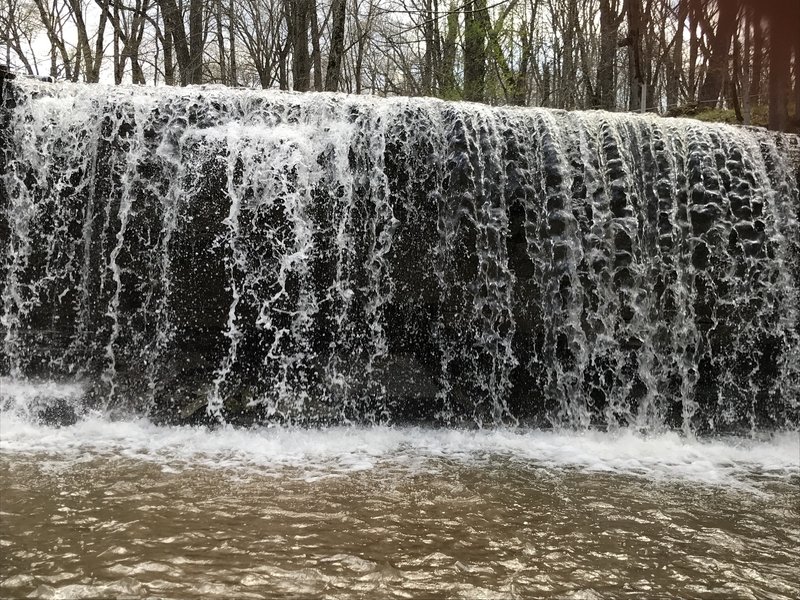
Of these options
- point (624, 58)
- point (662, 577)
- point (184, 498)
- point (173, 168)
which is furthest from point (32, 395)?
point (624, 58)

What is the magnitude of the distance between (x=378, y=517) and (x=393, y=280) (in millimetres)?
2878

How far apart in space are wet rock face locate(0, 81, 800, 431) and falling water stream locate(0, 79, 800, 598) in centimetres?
2

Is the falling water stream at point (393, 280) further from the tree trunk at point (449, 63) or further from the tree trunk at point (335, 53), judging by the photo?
the tree trunk at point (449, 63)

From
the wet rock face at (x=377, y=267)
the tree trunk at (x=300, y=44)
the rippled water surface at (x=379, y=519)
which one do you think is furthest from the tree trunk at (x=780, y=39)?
the tree trunk at (x=300, y=44)

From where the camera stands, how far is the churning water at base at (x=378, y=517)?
8.29 feet

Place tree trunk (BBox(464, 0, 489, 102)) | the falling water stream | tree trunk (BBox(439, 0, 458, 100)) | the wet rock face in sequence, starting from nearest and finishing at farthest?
the falling water stream → the wet rock face → tree trunk (BBox(464, 0, 489, 102)) → tree trunk (BBox(439, 0, 458, 100))

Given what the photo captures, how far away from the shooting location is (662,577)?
106 inches

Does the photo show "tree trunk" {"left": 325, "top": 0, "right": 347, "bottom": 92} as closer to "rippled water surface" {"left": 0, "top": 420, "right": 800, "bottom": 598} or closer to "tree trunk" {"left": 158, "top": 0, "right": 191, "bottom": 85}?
"tree trunk" {"left": 158, "top": 0, "right": 191, "bottom": 85}

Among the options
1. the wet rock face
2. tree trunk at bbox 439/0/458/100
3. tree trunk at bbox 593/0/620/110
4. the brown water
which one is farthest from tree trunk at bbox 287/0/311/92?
the brown water

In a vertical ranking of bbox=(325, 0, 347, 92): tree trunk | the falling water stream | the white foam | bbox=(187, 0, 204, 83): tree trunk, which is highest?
bbox=(187, 0, 204, 83): tree trunk

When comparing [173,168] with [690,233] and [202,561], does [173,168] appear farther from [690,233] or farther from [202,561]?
[690,233]

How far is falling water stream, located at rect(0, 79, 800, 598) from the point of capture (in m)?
5.45

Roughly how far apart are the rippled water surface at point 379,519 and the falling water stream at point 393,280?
0.15 m

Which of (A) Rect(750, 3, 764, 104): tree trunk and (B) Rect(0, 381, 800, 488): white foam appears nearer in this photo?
(A) Rect(750, 3, 764, 104): tree trunk
